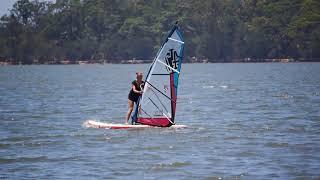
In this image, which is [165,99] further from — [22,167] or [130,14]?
[130,14]

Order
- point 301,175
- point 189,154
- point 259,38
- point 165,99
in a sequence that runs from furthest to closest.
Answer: point 259,38, point 165,99, point 189,154, point 301,175

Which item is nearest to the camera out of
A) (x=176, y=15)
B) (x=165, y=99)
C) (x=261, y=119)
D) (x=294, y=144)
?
(x=294, y=144)

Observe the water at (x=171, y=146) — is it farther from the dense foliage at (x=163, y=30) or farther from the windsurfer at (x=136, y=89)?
the dense foliage at (x=163, y=30)

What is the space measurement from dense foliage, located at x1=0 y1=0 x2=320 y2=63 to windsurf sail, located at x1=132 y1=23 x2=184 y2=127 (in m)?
134

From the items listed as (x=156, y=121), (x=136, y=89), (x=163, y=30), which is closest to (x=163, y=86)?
(x=136, y=89)

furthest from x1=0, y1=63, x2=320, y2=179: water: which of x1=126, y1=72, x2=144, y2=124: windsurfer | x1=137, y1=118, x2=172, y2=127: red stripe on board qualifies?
x1=126, y1=72, x2=144, y2=124: windsurfer

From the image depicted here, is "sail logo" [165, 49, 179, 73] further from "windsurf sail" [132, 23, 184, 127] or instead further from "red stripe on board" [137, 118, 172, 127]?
Answer: "red stripe on board" [137, 118, 172, 127]

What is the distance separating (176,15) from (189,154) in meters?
164

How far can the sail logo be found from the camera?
29.3 m

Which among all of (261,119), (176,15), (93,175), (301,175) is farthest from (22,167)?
(176,15)

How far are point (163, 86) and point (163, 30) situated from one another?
158301 mm

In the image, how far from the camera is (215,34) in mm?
176000

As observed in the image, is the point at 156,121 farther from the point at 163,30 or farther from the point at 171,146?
the point at 163,30

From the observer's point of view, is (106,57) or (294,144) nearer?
(294,144)
